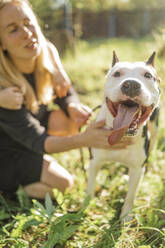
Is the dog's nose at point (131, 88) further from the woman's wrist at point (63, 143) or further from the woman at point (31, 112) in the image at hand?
the woman's wrist at point (63, 143)

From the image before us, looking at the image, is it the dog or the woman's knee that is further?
the woman's knee

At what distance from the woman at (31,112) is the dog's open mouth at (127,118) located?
7.1 inches

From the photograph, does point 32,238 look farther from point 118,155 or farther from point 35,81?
point 35,81

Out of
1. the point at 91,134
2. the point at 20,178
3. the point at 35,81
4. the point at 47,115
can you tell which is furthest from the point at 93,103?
the point at 91,134

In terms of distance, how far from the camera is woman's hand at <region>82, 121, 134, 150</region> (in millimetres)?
1363

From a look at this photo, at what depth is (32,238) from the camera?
142 cm

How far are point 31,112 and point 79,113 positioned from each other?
34 centimetres

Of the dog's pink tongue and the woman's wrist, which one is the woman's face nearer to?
the woman's wrist

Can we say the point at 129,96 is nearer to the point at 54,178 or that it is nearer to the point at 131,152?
the point at 131,152

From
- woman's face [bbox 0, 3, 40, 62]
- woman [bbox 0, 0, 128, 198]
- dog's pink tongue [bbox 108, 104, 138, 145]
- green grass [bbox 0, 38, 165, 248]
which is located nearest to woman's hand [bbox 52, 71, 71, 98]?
woman [bbox 0, 0, 128, 198]

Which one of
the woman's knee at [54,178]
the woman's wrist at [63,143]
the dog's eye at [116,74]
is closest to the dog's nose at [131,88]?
the dog's eye at [116,74]

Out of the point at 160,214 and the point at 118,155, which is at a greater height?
the point at 118,155

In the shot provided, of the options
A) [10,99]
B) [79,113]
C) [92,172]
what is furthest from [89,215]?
[10,99]

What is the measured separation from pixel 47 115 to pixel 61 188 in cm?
67
